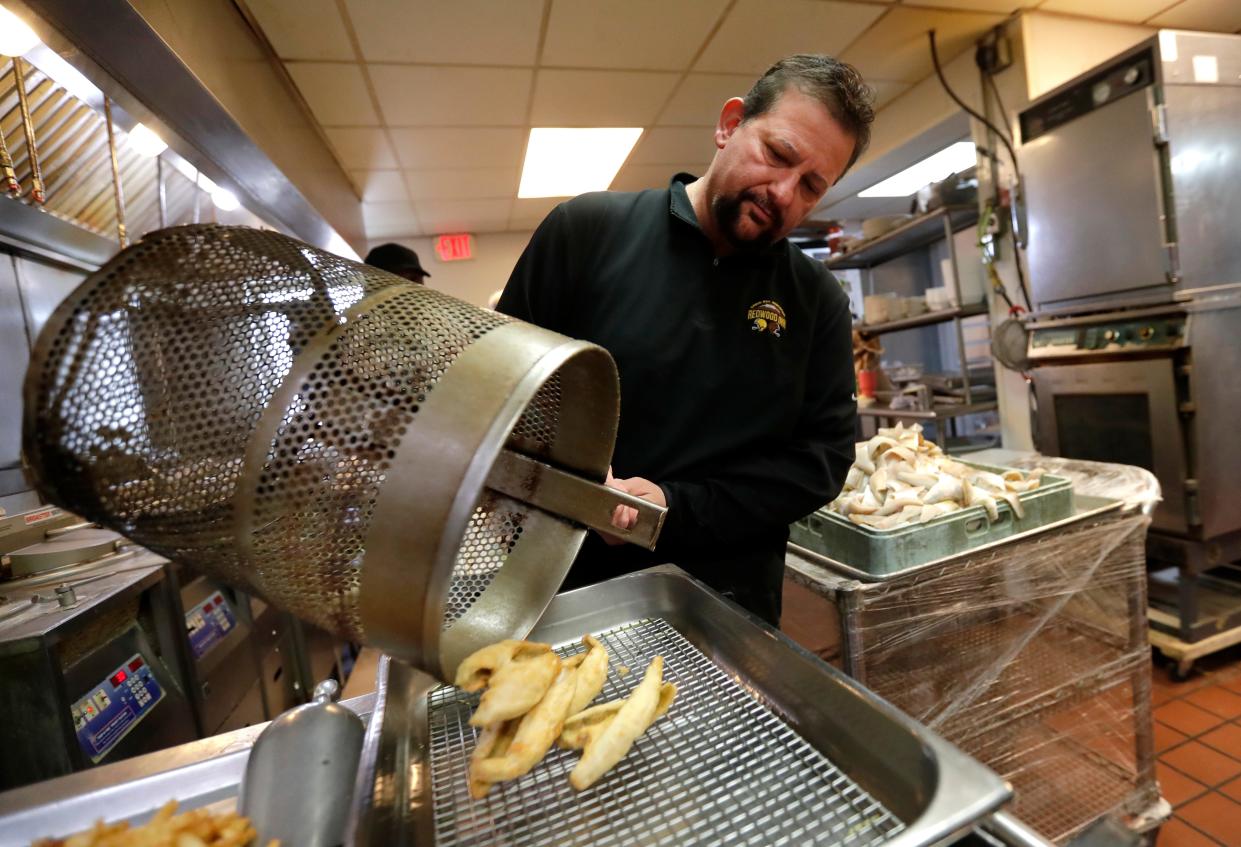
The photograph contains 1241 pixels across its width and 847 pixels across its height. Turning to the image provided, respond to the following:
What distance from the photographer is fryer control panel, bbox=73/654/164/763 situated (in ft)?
3.56

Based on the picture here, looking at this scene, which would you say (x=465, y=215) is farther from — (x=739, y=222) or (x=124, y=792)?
(x=124, y=792)

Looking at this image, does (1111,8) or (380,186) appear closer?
(1111,8)

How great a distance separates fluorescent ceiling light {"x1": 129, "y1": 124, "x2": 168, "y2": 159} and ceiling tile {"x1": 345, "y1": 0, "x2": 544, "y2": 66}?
852mm

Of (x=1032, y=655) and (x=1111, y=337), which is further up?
(x=1111, y=337)

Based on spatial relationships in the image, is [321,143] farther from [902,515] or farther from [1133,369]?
[1133,369]

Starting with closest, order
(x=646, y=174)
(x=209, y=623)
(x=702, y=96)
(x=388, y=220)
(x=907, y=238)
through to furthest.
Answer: (x=209, y=623)
(x=702, y=96)
(x=907, y=238)
(x=646, y=174)
(x=388, y=220)

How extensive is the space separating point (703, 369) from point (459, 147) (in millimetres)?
2999

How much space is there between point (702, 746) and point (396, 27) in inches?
106

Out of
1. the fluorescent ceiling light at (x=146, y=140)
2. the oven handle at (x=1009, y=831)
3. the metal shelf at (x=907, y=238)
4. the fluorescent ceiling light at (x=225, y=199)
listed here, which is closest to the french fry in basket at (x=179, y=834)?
the oven handle at (x=1009, y=831)

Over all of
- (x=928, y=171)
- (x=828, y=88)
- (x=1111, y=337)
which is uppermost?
(x=928, y=171)

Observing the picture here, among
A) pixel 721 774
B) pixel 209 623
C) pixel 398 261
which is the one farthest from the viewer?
pixel 398 261

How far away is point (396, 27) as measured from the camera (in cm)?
224

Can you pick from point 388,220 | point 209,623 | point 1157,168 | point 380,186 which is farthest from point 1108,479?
point 388,220

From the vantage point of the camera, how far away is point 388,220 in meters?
4.65
